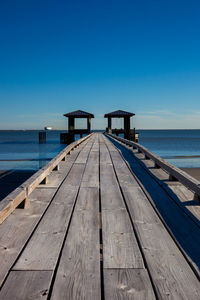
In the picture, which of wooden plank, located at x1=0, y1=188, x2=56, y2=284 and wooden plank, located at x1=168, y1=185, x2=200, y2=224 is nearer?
wooden plank, located at x1=0, y1=188, x2=56, y2=284

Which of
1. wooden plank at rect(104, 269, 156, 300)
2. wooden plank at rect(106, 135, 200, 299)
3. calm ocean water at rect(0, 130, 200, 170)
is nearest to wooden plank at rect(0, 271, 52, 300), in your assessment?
wooden plank at rect(104, 269, 156, 300)

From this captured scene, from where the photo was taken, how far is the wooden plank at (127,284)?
4.71 feet

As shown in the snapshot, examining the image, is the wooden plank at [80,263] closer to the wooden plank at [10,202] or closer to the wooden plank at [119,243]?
the wooden plank at [119,243]

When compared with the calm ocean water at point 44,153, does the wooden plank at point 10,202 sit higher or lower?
higher

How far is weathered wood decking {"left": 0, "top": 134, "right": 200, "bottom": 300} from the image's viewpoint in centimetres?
150

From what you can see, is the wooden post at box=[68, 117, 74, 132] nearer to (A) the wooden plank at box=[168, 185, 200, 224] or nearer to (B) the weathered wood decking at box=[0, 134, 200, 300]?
(A) the wooden plank at box=[168, 185, 200, 224]

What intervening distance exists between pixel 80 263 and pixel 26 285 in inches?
16.4

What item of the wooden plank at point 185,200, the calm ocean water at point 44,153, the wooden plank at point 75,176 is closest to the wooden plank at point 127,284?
the wooden plank at point 185,200

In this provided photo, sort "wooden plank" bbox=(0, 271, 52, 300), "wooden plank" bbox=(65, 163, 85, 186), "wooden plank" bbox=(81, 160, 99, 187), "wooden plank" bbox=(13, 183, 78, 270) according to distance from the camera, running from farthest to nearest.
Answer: "wooden plank" bbox=(65, 163, 85, 186), "wooden plank" bbox=(81, 160, 99, 187), "wooden plank" bbox=(13, 183, 78, 270), "wooden plank" bbox=(0, 271, 52, 300)

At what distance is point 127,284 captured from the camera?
60.6 inches

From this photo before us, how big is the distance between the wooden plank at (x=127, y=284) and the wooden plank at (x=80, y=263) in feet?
0.24

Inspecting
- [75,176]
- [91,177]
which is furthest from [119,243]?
[75,176]

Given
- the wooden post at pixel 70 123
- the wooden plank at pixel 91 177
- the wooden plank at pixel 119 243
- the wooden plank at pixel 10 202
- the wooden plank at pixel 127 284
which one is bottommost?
the wooden plank at pixel 127 284

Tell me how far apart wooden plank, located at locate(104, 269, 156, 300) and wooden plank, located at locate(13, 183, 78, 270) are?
451 mm
